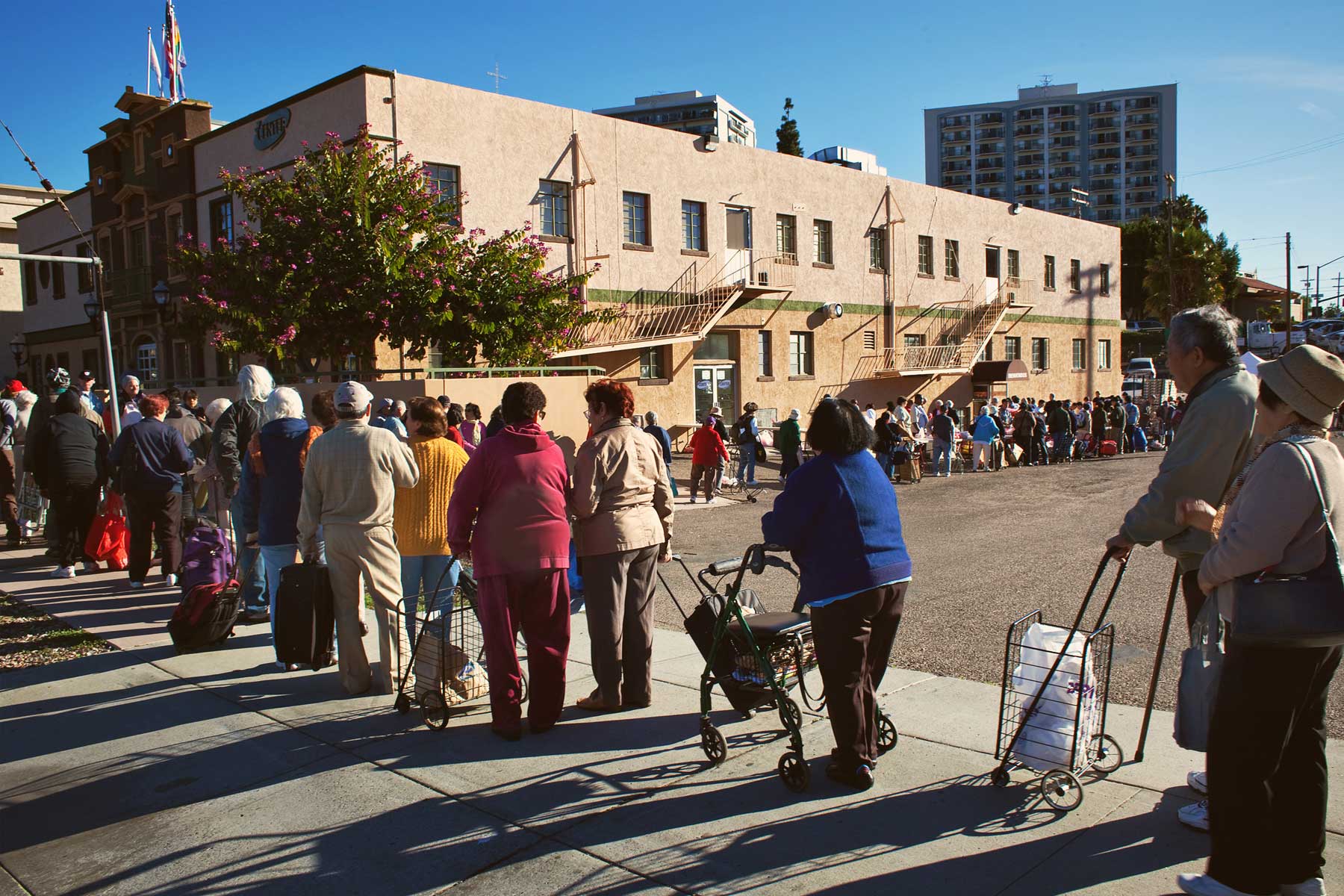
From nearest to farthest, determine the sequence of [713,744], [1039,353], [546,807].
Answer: [546,807] → [713,744] → [1039,353]

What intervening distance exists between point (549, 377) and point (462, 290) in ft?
7.20

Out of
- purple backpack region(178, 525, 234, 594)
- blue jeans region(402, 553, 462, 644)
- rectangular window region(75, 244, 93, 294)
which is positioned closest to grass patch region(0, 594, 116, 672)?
purple backpack region(178, 525, 234, 594)

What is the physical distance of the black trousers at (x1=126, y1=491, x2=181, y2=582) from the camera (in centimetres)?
912

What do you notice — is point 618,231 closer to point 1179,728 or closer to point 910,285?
point 910,285

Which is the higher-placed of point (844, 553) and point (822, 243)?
point (822, 243)

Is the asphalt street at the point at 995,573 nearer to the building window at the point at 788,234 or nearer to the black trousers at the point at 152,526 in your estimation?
the black trousers at the point at 152,526

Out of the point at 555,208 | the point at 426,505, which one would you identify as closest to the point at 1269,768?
the point at 426,505

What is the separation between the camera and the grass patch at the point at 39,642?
23.1ft

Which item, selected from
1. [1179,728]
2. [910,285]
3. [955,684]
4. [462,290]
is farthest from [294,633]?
[910,285]

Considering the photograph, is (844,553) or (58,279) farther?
(58,279)

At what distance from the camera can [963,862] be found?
11.9 ft

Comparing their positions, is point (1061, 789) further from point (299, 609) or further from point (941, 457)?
point (941, 457)

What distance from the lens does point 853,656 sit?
4.18m

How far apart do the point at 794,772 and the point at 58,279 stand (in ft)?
121
